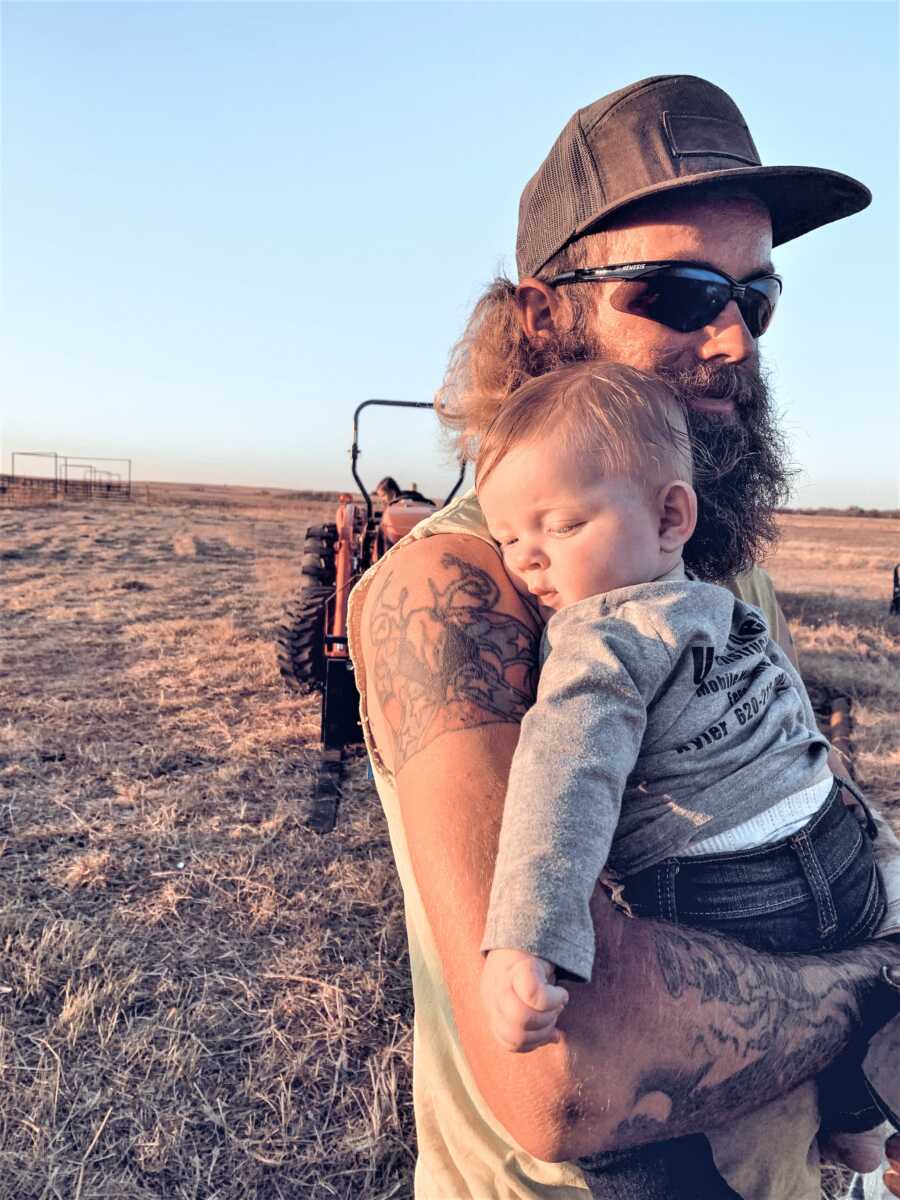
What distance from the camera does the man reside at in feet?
3.91

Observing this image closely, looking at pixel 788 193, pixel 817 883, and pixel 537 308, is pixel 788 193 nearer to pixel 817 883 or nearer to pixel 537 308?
pixel 537 308

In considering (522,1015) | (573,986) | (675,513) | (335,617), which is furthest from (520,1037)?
(335,617)

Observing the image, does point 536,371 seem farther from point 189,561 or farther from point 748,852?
point 189,561

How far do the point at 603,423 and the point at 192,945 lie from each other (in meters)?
3.00

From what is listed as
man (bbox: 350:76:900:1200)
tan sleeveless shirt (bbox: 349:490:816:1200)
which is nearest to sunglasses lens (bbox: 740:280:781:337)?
man (bbox: 350:76:900:1200)

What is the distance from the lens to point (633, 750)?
1232 millimetres

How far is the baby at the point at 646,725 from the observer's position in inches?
45.8

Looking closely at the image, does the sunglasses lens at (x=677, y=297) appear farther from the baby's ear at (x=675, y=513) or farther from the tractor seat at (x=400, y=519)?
the tractor seat at (x=400, y=519)

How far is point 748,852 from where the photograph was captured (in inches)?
53.1

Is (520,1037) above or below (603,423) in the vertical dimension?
below

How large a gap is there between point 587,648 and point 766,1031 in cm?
63

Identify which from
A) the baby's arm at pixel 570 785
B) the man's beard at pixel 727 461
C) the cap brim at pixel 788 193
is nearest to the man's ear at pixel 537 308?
the cap brim at pixel 788 193

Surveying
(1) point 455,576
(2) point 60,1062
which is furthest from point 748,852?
(2) point 60,1062

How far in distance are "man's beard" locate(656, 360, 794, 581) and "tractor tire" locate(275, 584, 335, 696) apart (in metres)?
5.19
